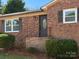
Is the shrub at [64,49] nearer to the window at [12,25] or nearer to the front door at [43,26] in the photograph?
the front door at [43,26]

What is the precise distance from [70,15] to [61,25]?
3.73ft

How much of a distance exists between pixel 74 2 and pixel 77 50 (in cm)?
373

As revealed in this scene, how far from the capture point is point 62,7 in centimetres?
2092

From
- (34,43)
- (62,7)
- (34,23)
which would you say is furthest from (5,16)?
(62,7)

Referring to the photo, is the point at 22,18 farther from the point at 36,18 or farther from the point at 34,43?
the point at 34,43

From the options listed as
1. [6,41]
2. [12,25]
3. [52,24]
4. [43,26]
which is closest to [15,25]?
[12,25]

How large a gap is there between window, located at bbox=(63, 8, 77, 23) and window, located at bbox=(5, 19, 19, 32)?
270 inches

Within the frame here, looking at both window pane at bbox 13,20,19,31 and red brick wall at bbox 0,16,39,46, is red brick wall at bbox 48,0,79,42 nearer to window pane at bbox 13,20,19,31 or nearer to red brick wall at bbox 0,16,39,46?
red brick wall at bbox 0,16,39,46

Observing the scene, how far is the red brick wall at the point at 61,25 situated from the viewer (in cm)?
2011

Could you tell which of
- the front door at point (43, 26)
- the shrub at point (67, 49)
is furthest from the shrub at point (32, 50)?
the shrub at point (67, 49)

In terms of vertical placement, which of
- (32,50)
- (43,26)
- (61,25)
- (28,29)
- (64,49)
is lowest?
(32,50)

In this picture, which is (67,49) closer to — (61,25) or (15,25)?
(61,25)

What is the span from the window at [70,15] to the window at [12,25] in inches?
270

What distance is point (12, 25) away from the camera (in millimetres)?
26922
